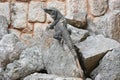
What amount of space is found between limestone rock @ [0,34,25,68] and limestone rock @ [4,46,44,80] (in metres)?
0.18

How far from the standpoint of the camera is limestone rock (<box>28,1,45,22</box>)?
251 inches

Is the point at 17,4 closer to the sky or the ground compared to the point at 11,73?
closer to the sky

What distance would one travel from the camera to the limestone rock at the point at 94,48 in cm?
465

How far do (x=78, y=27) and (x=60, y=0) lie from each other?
739 mm

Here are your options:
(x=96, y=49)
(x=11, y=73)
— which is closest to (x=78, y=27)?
(x=96, y=49)

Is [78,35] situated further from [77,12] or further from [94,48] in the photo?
[77,12]

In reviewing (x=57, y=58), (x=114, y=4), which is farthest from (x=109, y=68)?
(x=114, y=4)

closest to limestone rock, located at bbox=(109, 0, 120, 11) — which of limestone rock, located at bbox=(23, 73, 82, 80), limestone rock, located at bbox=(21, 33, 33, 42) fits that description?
limestone rock, located at bbox=(21, 33, 33, 42)

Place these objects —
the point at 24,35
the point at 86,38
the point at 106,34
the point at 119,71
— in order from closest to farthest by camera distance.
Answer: the point at 119,71 → the point at 86,38 → the point at 106,34 → the point at 24,35

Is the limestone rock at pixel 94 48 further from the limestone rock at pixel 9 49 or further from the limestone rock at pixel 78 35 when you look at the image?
the limestone rock at pixel 9 49

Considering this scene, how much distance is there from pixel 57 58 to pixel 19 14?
2116 mm

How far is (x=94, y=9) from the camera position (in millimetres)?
6000

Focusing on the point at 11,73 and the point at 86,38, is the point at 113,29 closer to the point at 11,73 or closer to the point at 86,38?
the point at 86,38

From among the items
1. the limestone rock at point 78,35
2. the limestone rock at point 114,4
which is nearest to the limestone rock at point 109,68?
the limestone rock at point 78,35
